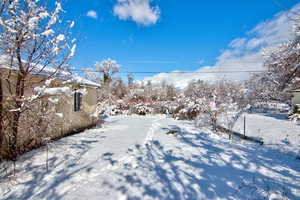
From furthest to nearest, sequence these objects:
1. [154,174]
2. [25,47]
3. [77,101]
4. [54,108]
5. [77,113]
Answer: [77,101] < [77,113] < [54,108] < [25,47] < [154,174]

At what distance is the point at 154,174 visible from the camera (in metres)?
3.44

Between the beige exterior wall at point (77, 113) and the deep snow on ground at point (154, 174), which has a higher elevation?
the beige exterior wall at point (77, 113)

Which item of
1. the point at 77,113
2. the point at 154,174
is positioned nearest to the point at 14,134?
the point at 154,174

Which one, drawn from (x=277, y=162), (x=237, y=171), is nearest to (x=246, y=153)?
(x=277, y=162)

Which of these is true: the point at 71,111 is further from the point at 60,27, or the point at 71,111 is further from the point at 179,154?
the point at 179,154

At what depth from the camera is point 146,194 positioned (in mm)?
2727

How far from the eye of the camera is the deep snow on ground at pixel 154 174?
2.74 m

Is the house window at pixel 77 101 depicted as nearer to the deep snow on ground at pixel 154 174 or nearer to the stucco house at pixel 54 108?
the stucco house at pixel 54 108

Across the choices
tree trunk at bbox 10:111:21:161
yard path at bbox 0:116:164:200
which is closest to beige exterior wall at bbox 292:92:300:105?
yard path at bbox 0:116:164:200

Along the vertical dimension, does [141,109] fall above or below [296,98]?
below

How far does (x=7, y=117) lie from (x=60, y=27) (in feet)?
8.61

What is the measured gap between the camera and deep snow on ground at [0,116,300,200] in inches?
108

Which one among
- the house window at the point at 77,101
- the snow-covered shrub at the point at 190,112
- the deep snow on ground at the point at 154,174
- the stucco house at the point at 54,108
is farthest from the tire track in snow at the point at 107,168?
the snow-covered shrub at the point at 190,112

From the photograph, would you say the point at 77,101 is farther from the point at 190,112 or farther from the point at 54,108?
the point at 190,112
